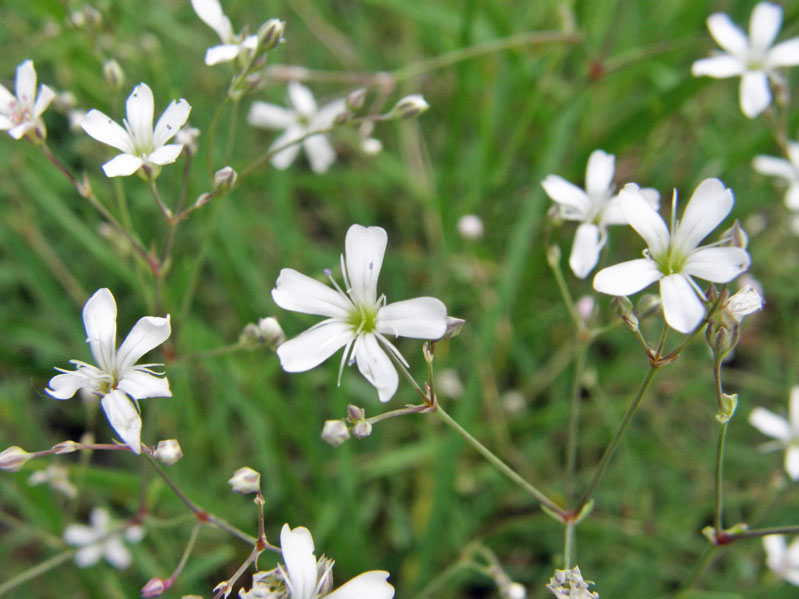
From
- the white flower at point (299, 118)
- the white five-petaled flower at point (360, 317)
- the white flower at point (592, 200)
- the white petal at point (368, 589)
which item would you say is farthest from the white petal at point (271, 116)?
the white petal at point (368, 589)

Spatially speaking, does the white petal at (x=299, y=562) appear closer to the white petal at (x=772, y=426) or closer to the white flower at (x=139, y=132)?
the white flower at (x=139, y=132)

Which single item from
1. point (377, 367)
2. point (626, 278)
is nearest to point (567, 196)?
point (626, 278)

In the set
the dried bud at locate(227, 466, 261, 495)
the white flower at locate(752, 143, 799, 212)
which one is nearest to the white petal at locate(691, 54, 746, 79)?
the white flower at locate(752, 143, 799, 212)

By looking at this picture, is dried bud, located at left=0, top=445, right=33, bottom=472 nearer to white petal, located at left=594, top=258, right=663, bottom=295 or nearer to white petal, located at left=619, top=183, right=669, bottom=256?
white petal, located at left=594, top=258, right=663, bottom=295

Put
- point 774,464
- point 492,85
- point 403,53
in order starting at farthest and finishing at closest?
point 403,53 → point 492,85 → point 774,464

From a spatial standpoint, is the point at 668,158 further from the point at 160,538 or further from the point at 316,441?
the point at 160,538

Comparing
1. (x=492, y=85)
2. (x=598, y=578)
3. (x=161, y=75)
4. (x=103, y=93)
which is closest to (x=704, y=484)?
(x=598, y=578)
